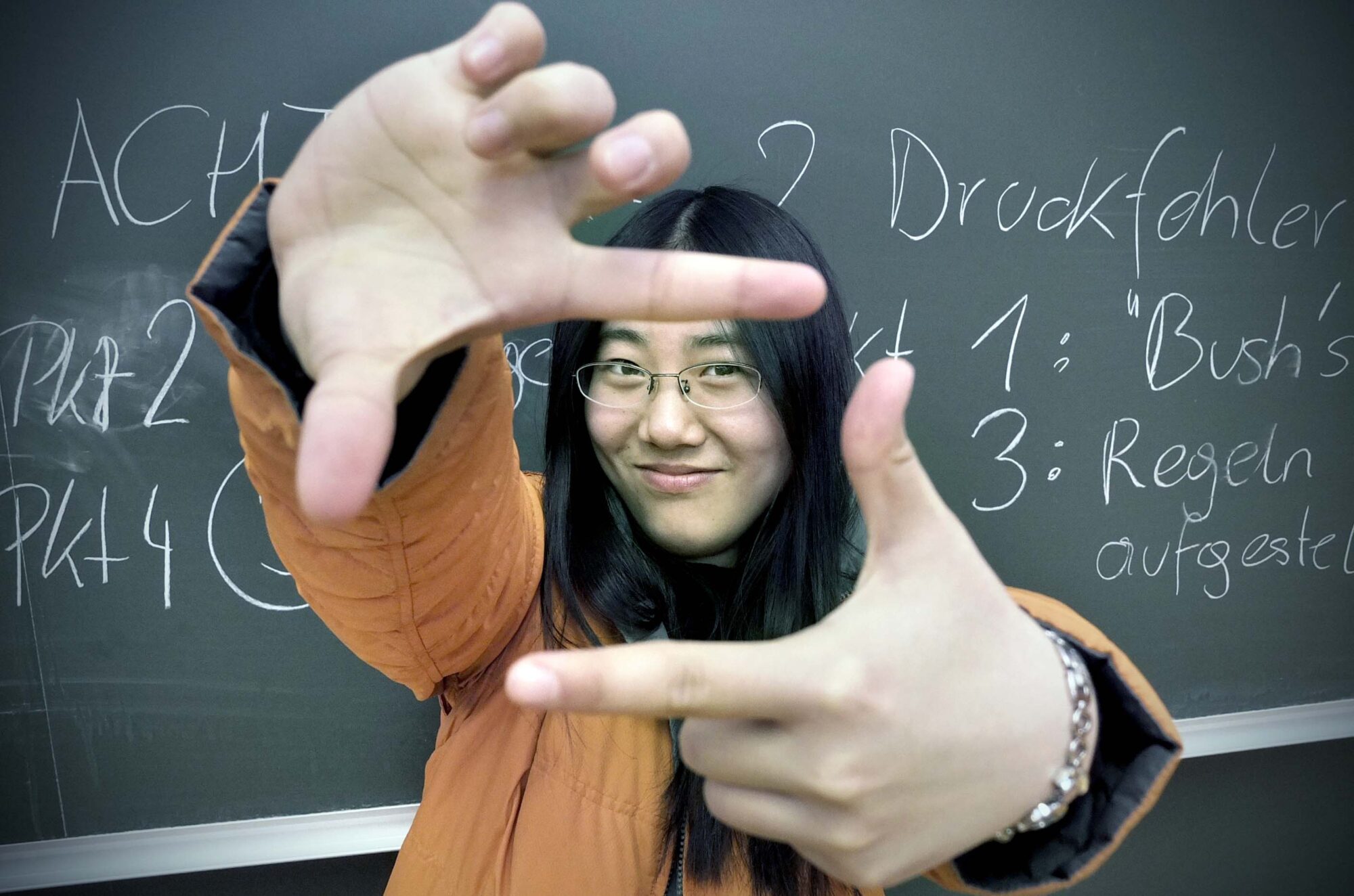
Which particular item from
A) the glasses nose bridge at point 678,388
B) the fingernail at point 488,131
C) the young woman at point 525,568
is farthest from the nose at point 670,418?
the fingernail at point 488,131

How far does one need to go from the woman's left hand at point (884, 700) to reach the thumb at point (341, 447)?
121mm

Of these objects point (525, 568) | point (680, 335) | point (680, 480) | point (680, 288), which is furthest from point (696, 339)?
point (680, 288)

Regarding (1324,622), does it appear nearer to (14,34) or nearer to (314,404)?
(314,404)

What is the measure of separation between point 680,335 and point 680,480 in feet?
0.46

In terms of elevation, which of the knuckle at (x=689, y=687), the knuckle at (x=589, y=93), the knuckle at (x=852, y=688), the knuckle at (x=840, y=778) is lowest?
the knuckle at (x=840, y=778)

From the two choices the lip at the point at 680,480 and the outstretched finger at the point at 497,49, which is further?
the lip at the point at 680,480

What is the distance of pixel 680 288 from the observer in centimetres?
39

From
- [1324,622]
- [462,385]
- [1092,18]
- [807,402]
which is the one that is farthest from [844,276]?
[1324,622]

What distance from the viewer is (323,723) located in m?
1.03

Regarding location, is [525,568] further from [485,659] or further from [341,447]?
[341,447]

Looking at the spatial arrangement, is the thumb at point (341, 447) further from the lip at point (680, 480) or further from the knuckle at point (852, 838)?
the lip at point (680, 480)

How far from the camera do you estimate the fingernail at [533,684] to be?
33cm

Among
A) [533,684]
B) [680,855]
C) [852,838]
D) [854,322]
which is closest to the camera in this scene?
[533,684]

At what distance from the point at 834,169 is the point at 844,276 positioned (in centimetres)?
13
